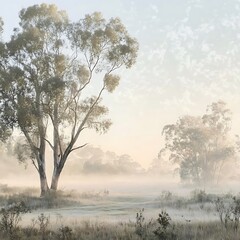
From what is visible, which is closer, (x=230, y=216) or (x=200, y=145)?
(x=230, y=216)

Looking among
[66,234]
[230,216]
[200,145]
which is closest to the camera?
[66,234]

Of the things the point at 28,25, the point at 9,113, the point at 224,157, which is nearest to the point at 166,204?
the point at 9,113

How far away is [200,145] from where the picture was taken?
62469 millimetres

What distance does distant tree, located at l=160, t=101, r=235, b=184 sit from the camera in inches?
2438

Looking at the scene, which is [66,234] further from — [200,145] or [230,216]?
[200,145]

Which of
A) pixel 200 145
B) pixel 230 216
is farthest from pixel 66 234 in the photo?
pixel 200 145

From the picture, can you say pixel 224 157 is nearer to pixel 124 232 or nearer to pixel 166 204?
pixel 166 204

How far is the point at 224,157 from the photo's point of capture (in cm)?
6312

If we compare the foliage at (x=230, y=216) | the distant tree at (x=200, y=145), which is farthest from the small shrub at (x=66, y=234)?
the distant tree at (x=200, y=145)

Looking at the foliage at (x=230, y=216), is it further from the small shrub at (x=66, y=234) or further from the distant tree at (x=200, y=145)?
the distant tree at (x=200, y=145)

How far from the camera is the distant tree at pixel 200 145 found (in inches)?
2438

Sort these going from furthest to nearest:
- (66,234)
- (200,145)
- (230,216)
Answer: (200,145), (230,216), (66,234)

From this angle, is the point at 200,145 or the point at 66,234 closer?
the point at 66,234

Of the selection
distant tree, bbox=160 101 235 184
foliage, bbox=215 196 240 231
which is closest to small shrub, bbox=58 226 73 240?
foliage, bbox=215 196 240 231
